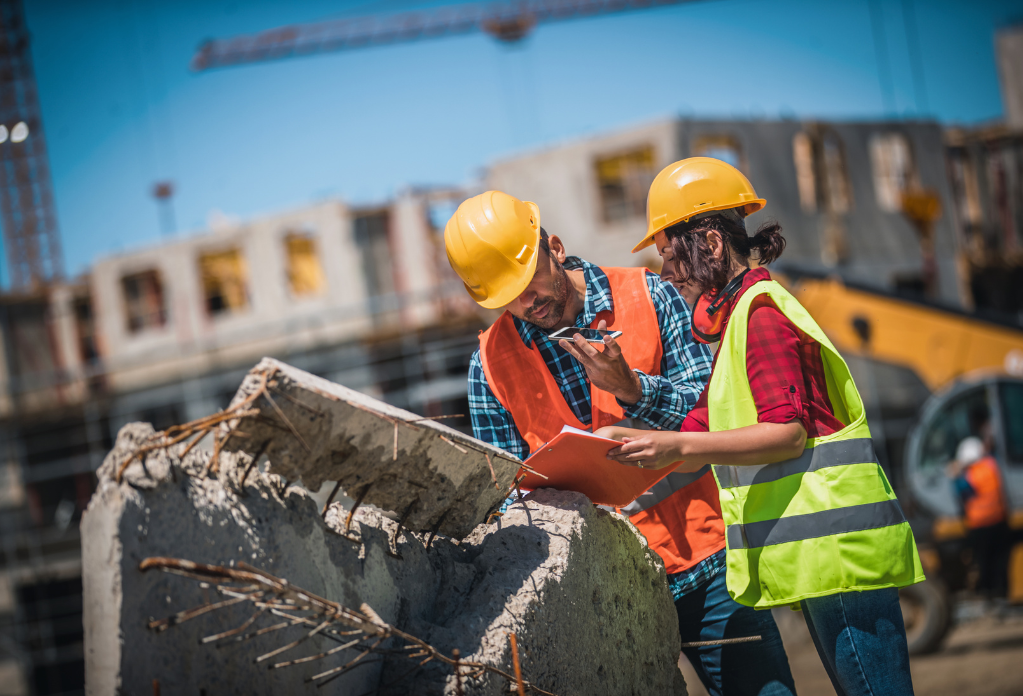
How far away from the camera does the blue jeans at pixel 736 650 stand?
7.48 feet

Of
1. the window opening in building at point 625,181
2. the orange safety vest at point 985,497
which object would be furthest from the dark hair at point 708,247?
the window opening in building at point 625,181

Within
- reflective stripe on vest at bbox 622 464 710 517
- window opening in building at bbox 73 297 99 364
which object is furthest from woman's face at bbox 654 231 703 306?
window opening in building at bbox 73 297 99 364

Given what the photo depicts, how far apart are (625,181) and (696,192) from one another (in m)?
18.4

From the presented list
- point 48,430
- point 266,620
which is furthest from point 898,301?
point 48,430

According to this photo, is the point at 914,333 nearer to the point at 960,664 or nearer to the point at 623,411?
the point at 960,664

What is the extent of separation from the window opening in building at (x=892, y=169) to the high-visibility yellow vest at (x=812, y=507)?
20889 millimetres

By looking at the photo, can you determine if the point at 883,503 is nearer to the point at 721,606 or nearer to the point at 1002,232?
the point at 721,606

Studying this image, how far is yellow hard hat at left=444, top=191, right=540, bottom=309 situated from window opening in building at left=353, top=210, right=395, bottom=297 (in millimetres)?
21088

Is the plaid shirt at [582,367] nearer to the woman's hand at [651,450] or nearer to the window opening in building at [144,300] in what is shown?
the woman's hand at [651,450]

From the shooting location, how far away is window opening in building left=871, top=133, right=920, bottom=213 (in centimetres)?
2153

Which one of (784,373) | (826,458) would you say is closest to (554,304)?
(784,373)

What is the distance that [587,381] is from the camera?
8.32ft

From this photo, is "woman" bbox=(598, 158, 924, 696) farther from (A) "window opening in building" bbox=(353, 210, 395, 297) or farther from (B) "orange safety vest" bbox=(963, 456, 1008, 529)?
(A) "window opening in building" bbox=(353, 210, 395, 297)

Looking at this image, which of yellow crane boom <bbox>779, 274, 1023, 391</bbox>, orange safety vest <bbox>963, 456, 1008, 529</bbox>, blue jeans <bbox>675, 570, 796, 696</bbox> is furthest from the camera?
yellow crane boom <bbox>779, 274, 1023, 391</bbox>
